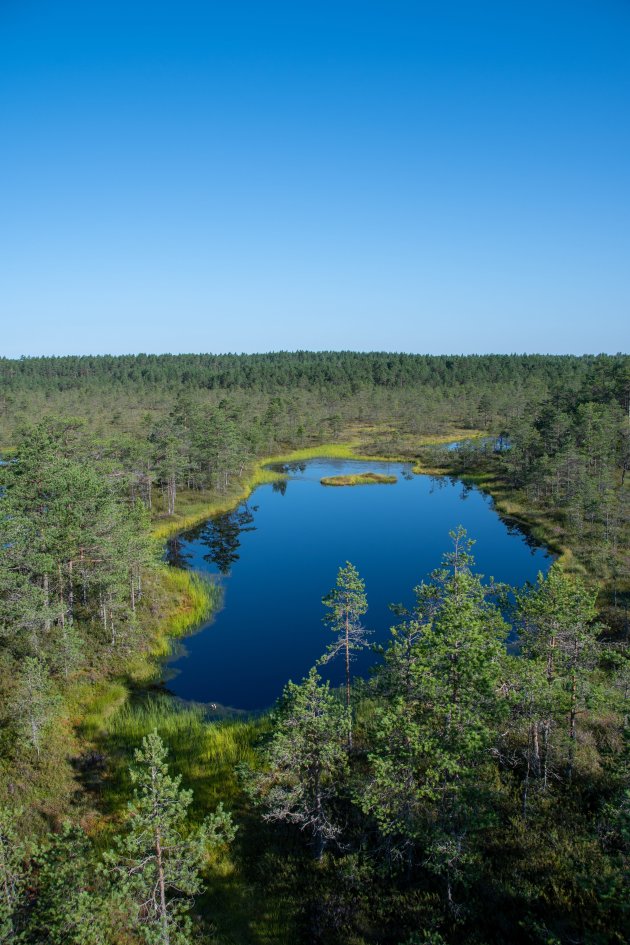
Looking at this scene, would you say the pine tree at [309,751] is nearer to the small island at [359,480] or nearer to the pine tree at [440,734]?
the pine tree at [440,734]

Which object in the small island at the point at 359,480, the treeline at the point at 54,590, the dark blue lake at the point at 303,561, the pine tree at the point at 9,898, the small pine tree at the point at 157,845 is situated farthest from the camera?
the small island at the point at 359,480

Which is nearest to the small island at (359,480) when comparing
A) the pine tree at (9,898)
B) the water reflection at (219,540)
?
the water reflection at (219,540)

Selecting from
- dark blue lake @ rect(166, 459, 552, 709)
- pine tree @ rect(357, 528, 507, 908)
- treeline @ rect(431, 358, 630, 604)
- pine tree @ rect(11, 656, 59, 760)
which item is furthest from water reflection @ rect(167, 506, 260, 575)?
pine tree @ rect(357, 528, 507, 908)

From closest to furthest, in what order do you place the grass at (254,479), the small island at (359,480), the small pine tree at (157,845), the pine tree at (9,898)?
the pine tree at (9,898), the small pine tree at (157,845), the grass at (254,479), the small island at (359,480)

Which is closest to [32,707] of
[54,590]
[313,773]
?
[313,773]

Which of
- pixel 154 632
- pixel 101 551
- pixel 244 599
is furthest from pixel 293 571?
pixel 101 551

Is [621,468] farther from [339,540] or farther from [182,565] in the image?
[182,565]
